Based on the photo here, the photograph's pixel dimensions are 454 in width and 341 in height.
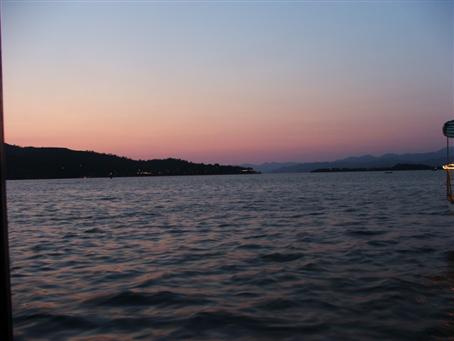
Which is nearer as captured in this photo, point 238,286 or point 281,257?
point 238,286

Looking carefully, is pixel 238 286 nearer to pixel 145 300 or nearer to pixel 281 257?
pixel 145 300

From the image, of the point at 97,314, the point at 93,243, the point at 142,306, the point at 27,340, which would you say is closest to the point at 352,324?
the point at 142,306

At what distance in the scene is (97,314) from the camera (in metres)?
9.57

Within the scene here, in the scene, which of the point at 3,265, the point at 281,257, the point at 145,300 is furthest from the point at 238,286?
the point at 3,265

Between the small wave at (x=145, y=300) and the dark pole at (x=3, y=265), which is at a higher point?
the dark pole at (x=3, y=265)

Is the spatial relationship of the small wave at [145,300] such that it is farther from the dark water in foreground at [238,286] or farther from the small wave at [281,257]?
the small wave at [281,257]

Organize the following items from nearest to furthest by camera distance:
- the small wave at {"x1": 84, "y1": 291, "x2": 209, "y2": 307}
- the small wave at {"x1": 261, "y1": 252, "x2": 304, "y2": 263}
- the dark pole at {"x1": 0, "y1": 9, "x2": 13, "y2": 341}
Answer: the dark pole at {"x1": 0, "y1": 9, "x2": 13, "y2": 341} < the small wave at {"x1": 84, "y1": 291, "x2": 209, "y2": 307} < the small wave at {"x1": 261, "y1": 252, "x2": 304, "y2": 263}

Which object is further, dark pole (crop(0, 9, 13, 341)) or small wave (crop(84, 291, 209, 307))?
small wave (crop(84, 291, 209, 307))

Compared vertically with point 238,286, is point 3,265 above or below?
above

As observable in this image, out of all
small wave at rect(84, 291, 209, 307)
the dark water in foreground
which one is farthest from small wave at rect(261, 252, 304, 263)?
small wave at rect(84, 291, 209, 307)

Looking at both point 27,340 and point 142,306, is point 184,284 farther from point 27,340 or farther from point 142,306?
point 27,340

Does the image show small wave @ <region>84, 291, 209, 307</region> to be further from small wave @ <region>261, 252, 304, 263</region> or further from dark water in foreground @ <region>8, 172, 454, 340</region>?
small wave @ <region>261, 252, 304, 263</region>

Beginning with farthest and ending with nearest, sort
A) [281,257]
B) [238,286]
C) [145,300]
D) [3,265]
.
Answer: [281,257]
[238,286]
[145,300]
[3,265]

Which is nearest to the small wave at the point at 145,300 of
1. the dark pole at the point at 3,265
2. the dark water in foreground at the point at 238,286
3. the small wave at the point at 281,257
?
the dark water in foreground at the point at 238,286
